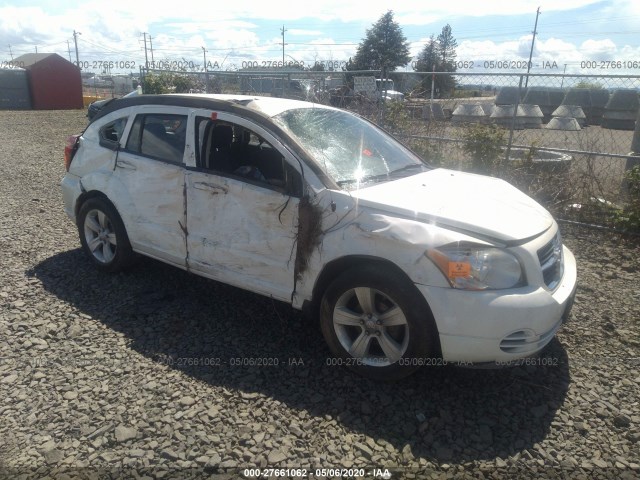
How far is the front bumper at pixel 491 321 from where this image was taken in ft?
9.54

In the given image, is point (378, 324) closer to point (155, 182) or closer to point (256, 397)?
point (256, 397)

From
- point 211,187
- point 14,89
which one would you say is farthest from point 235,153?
point 14,89

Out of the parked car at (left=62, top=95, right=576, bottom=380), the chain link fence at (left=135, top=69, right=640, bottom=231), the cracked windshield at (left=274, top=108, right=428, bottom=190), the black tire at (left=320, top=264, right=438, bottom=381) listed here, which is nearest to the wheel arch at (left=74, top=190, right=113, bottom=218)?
the parked car at (left=62, top=95, right=576, bottom=380)

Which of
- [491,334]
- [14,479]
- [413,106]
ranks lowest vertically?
[14,479]

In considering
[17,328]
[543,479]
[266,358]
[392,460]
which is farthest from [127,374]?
[543,479]

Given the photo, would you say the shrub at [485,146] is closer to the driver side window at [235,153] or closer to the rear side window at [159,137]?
the driver side window at [235,153]

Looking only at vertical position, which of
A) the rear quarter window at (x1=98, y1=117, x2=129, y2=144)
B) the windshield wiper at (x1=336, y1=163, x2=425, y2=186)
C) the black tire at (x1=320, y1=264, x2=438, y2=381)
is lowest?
the black tire at (x1=320, y1=264, x2=438, y2=381)

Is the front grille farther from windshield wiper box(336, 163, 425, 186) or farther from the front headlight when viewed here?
windshield wiper box(336, 163, 425, 186)

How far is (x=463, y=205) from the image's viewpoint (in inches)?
132

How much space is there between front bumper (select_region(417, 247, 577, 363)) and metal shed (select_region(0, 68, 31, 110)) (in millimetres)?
33331

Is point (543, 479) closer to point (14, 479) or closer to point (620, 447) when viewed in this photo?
point (620, 447)

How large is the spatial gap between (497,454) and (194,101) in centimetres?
338

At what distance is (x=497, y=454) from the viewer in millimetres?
2773

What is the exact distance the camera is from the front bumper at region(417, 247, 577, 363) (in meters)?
2.91
